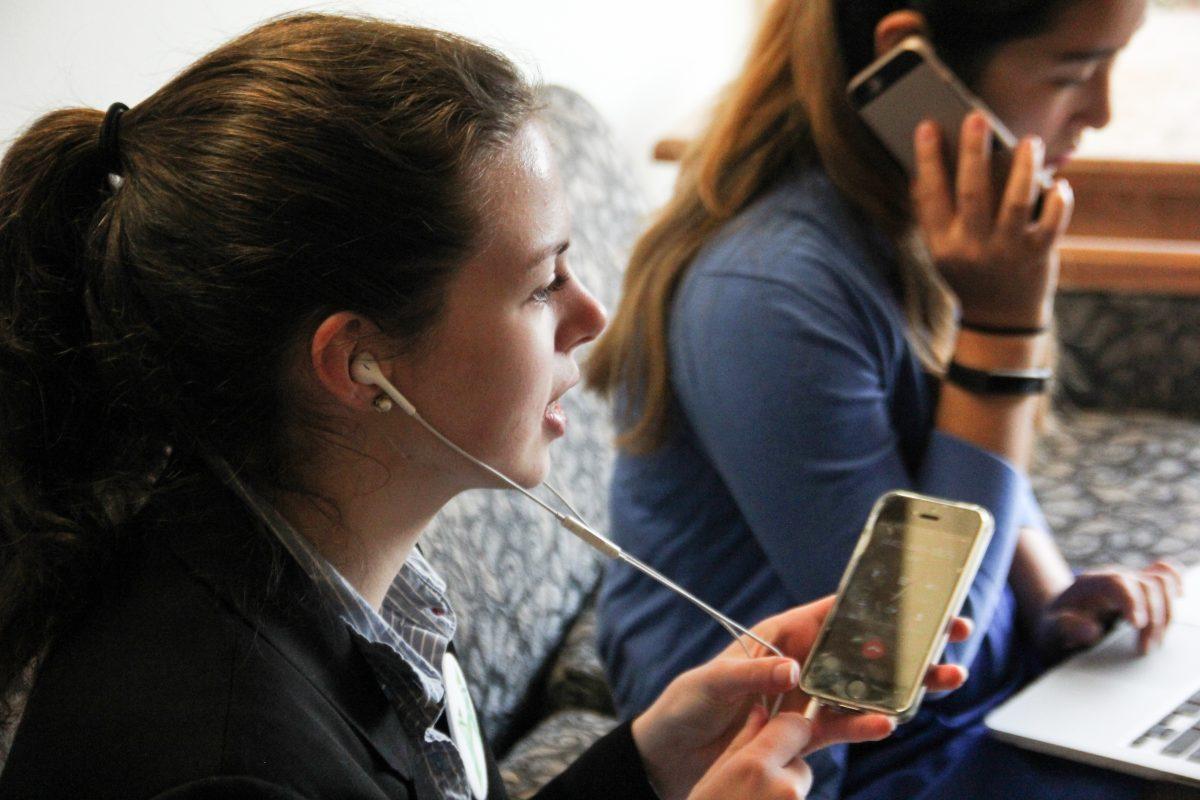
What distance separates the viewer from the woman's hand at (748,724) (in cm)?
71

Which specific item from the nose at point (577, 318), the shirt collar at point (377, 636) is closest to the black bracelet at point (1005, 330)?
the nose at point (577, 318)

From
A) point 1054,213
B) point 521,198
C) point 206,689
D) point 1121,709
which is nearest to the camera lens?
point 206,689

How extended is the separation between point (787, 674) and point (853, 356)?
334 millimetres

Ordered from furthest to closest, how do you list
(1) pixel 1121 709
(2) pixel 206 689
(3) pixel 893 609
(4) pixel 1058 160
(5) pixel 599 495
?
1. (5) pixel 599 495
2. (4) pixel 1058 160
3. (1) pixel 1121 709
4. (3) pixel 893 609
5. (2) pixel 206 689

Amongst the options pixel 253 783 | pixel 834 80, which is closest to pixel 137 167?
pixel 253 783

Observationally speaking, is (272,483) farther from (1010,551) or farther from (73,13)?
(1010,551)

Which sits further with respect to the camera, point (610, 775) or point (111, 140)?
point (610, 775)

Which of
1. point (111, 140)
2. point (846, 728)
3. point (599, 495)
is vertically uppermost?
point (111, 140)

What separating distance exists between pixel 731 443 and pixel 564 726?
0.42 m

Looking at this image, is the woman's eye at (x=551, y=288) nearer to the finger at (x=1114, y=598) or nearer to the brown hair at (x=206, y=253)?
the brown hair at (x=206, y=253)

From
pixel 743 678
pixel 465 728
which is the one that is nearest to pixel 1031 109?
pixel 743 678

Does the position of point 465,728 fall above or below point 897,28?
below

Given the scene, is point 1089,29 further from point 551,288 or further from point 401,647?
point 401,647

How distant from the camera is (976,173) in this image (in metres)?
1.08
